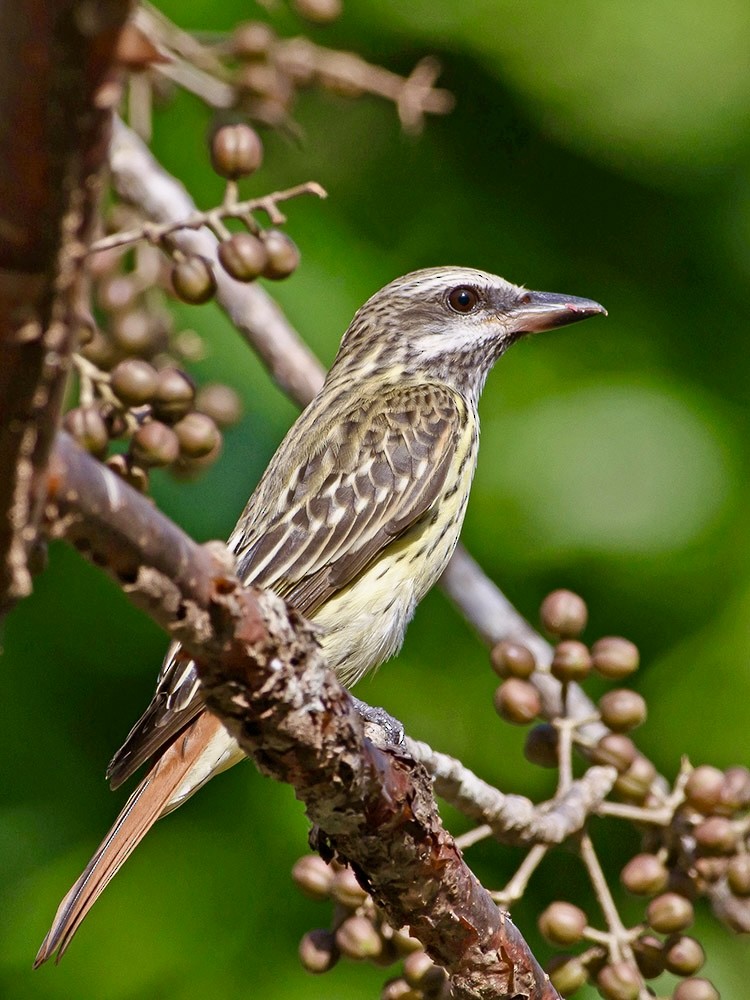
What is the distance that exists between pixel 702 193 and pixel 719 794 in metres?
1.85

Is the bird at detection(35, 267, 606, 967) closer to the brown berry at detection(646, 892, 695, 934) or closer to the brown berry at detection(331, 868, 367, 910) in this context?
the brown berry at detection(331, 868, 367, 910)

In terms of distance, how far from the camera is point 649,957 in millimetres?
2711

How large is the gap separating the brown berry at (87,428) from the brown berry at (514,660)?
3.45 ft

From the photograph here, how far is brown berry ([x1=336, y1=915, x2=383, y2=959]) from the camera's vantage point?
261 cm

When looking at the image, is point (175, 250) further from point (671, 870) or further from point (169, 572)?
point (671, 870)

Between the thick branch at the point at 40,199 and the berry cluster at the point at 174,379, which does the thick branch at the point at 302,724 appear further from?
the berry cluster at the point at 174,379

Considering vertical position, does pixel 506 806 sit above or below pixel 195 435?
below

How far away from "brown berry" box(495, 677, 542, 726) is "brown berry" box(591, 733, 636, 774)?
172 mm

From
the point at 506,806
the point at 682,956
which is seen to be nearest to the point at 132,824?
the point at 506,806

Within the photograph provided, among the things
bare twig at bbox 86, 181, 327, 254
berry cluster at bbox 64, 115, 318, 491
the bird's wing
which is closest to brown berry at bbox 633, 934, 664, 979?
the bird's wing

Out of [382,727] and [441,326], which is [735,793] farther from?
[441,326]

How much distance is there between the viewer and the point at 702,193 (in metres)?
3.88

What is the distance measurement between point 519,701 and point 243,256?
1.11 metres

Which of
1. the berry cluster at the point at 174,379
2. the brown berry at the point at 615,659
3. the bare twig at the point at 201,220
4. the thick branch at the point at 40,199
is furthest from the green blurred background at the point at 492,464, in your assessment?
the thick branch at the point at 40,199
